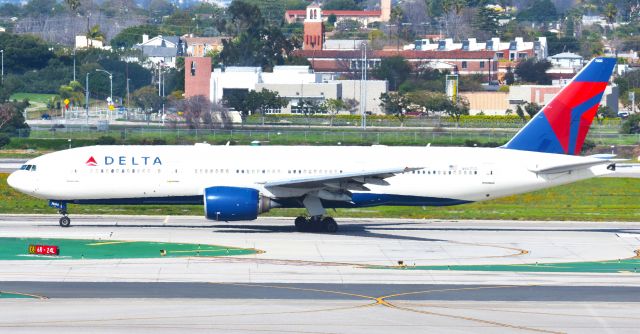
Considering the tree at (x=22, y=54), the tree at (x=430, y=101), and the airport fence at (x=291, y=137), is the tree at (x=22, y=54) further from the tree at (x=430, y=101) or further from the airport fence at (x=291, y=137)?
the airport fence at (x=291, y=137)

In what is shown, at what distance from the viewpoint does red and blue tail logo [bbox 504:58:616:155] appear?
49.7 m

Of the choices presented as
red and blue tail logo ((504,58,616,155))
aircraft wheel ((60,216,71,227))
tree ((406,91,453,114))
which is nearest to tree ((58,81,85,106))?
tree ((406,91,453,114))

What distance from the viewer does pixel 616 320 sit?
29.9m

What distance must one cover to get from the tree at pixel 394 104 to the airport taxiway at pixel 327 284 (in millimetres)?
84956

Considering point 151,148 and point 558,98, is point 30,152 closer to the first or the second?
point 151,148

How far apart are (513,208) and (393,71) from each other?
101 metres

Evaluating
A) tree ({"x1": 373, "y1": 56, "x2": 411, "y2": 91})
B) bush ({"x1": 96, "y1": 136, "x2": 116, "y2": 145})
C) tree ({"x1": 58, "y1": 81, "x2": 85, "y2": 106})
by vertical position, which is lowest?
bush ({"x1": 96, "y1": 136, "x2": 116, "y2": 145})

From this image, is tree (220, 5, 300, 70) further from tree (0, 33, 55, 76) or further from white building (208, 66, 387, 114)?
tree (0, 33, 55, 76)

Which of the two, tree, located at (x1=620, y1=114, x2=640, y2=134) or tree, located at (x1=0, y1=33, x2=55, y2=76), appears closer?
tree, located at (x1=620, y1=114, x2=640, y2=134)

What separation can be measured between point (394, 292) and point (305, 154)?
16262 mm

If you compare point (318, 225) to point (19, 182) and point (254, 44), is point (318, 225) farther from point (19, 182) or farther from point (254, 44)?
point (254, 44)

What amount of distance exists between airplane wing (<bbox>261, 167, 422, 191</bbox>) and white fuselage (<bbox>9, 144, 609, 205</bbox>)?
0.71 m

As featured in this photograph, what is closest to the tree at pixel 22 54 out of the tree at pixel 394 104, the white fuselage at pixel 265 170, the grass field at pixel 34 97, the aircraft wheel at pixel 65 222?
the grass field at pixel 34 97

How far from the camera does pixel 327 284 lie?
115ft
